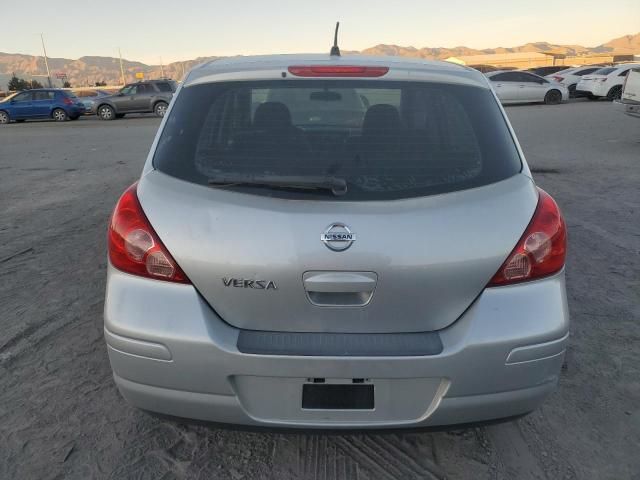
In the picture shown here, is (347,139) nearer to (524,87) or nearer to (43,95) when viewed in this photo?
(524,87)

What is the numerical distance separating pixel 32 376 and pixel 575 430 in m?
2.96

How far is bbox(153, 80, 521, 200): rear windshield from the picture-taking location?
2.10 meters

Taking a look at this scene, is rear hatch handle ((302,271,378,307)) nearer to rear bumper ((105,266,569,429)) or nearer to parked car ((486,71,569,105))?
rear bumper ((105,266,569,429))

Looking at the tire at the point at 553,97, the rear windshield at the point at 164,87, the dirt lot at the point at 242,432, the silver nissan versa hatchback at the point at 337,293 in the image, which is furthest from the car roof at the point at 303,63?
the tire at the point at 553,97

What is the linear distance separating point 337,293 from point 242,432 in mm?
A: 916

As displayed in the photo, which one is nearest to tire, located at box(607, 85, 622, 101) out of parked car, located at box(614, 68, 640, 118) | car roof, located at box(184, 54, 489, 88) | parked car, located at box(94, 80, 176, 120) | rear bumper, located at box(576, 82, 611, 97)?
rear bumper, located at box(576, 82, 611, 97)

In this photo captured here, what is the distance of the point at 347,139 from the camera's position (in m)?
2.23

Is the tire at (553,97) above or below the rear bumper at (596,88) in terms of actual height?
below

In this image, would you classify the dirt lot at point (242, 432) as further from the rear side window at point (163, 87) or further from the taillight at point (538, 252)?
the rear side window at point (163, 87)

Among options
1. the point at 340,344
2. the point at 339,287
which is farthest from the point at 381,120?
the point at 340,344

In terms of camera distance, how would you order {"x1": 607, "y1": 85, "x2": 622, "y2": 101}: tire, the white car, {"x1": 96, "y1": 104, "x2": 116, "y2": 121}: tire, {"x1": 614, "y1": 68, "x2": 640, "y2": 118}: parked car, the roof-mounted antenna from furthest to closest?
{"x1": 96, "y1": 104, "x2": 116, "y2": 121}: tire, {"x1": 607, "y1": 85, "x2": 622, "y2": 101}: tire, the white car, {"x1": 614, "y1": 68, "x2": 640, "y2": 118}: parked car, the roof-mounted antenna

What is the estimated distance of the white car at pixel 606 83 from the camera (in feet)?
77.1

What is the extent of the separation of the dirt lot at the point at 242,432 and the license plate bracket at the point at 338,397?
0.35 metres

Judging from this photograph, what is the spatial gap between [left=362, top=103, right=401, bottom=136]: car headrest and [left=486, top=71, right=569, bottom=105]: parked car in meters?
23.2
